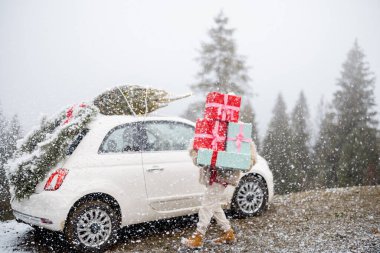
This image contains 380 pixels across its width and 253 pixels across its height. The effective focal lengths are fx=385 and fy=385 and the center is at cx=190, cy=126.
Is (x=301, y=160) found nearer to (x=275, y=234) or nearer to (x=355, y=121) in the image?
(x=355, y=121)

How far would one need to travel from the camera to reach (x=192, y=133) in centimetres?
642

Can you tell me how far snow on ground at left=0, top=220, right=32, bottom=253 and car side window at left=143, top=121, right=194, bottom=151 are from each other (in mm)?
2360

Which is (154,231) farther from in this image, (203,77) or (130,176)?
(203,77)

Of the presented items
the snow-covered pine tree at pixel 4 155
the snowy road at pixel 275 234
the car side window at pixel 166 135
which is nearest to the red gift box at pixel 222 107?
the car side window at pixel 166 135

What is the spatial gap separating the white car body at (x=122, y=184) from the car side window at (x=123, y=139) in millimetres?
61

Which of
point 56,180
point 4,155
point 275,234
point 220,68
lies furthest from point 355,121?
point 56,180

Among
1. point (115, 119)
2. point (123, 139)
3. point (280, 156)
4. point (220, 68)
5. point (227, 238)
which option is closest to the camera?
point (227, 238)

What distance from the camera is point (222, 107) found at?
4926 millimetres

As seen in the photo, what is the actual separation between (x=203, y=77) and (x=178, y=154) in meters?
17.7

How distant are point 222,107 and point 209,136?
41cm

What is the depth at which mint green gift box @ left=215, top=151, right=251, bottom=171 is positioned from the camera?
4852 mm

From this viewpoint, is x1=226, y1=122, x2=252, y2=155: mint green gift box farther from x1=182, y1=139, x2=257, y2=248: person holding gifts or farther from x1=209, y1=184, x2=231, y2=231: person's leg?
x1=209, y1=184, x2=231, y2=231: person's leg

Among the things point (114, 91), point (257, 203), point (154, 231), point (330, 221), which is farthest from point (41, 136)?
point (330, 221)

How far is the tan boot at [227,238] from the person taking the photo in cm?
540
